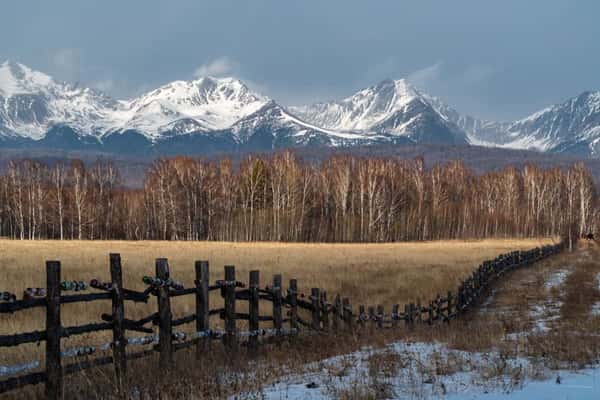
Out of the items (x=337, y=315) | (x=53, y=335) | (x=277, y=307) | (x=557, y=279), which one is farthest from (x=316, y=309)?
(x=557, y=279)

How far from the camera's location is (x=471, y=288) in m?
23.2

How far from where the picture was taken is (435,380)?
8477 mm

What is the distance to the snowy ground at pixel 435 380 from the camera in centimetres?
755

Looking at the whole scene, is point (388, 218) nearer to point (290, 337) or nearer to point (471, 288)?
point (471, 288)

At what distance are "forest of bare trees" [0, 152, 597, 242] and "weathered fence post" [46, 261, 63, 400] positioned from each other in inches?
3052

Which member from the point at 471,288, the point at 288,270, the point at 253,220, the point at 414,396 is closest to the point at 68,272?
the point at 288,270

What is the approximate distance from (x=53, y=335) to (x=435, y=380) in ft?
15.5

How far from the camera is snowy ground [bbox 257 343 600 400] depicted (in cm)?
755

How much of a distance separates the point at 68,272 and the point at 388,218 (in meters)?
68.3

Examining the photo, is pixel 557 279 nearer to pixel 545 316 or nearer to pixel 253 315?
pixel 545 316

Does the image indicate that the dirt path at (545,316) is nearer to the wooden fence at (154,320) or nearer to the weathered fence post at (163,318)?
the wooden fence at (154,320)

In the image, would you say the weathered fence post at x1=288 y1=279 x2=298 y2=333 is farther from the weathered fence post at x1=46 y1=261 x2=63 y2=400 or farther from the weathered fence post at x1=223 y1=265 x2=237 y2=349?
the weathered fence post at x1=46 y1=261 x2=63 y2=400

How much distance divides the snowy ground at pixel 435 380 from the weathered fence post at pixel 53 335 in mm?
2404

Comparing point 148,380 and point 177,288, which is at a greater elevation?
point 177,288
